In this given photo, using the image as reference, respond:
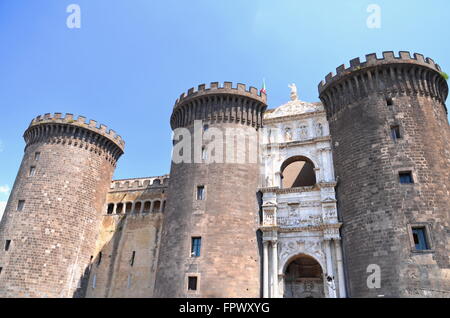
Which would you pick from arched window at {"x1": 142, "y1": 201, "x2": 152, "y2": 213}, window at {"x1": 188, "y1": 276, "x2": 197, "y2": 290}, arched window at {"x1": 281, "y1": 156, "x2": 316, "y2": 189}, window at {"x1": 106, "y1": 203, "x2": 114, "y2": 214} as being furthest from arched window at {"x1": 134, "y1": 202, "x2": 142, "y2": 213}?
arched window at {"x1": 281, "y1": 156, "x2": 316, "y2": 189}

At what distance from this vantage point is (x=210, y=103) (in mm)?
27844

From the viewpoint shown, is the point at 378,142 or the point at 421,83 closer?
the point at 378,142

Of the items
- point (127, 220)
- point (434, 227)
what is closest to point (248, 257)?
point (434, 227)

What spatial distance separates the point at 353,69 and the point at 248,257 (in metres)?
14.4

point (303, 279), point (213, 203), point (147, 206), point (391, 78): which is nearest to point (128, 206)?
point (147, 206)

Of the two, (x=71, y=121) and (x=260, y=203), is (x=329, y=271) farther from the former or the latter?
(x=71, y=121)

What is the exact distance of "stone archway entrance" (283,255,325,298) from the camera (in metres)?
23.8

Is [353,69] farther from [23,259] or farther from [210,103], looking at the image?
[23,259]

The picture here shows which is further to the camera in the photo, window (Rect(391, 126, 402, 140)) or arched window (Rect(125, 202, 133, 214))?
arched window (Rect(125, 202, 133, 214))

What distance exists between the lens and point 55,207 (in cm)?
2770

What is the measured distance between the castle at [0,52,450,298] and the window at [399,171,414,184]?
13 cm

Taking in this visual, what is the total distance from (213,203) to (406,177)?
11.9 m

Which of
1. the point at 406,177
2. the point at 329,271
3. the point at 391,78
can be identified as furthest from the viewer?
the point at 391,78

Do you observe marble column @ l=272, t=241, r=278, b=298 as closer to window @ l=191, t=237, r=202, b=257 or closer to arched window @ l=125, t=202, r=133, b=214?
window @ l=191, t=237, r=202, b=257
